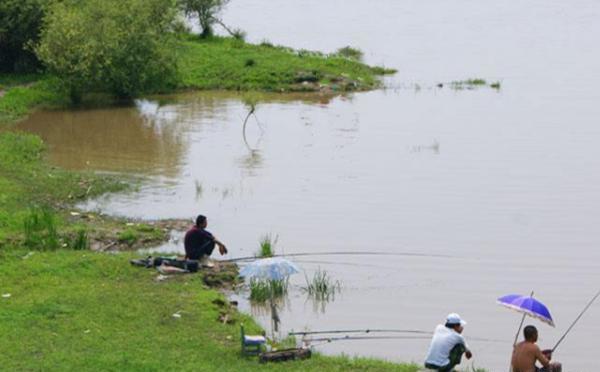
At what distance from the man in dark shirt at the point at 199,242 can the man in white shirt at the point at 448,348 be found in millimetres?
6530

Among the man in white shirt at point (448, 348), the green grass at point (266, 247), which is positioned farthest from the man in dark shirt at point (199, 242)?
the man in white shirt at point (448, 348)

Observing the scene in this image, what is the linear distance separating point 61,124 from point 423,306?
21.4 meters

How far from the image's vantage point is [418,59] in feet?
172

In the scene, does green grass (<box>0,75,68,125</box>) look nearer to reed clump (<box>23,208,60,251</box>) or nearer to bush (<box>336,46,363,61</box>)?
bush (<box>336,46,363,61</box>)

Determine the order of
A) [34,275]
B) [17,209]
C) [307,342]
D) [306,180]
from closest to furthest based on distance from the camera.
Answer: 1. [307,342]
2. [34,275]
3. [17,209]
4. [306,180]

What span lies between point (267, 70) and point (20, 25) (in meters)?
10.2

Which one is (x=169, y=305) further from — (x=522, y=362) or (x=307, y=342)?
(x=522, y=362)

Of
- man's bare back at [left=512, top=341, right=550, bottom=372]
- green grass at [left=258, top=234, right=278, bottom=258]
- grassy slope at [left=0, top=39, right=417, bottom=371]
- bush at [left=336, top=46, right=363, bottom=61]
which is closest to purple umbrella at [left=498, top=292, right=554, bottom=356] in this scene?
man's bare back at [left=512, top=341, right=550, bottom=372]

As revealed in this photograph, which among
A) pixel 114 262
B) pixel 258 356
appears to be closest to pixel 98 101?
pixel 114 262

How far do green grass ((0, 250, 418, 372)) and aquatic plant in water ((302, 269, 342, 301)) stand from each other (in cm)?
224

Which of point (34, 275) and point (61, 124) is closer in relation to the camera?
point (34, 275)

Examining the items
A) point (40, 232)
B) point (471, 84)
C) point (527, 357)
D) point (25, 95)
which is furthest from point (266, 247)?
point (471, 84)

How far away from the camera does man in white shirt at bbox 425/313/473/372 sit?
45.0 ft

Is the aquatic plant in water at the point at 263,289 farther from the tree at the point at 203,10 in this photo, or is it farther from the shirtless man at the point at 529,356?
the tree at the point at 203,10
